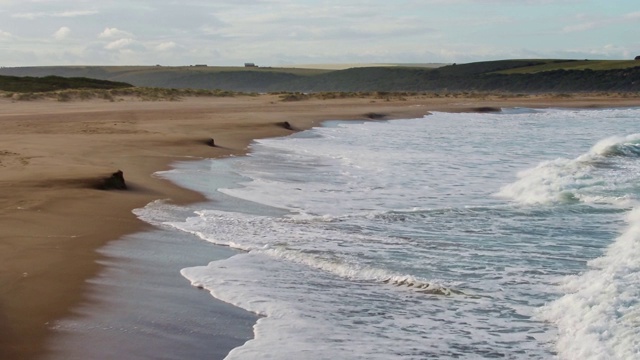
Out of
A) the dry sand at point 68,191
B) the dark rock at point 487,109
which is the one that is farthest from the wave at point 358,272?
the dark rock at point 487,109

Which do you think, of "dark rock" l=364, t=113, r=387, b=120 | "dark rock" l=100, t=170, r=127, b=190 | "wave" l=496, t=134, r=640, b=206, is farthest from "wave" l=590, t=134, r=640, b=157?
"dark rock" l=364, t=113, r=387, b=120

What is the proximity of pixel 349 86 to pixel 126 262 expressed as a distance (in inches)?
3232

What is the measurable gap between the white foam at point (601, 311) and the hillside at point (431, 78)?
67208mm

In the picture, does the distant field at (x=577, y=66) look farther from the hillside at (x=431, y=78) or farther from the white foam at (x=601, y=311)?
the white foam at (x=601, y=311)

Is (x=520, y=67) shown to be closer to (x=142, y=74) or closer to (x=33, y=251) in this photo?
(x=142, y=74)

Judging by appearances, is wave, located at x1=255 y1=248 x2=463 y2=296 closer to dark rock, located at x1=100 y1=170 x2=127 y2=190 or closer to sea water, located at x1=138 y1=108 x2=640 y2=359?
sea water, located at x1=138 y1=108 x2=640 y2=359

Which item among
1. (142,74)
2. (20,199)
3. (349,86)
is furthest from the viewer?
(142,74)

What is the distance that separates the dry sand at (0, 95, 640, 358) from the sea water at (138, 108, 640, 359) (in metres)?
0.71

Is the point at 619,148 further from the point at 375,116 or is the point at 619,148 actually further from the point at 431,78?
the point at 431,78

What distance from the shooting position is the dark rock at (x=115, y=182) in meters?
11.3

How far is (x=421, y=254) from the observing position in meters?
8.46

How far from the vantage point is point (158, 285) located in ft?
22.8

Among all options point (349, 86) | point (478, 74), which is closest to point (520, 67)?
point (478, 74)

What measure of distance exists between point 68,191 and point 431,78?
7560 cm
